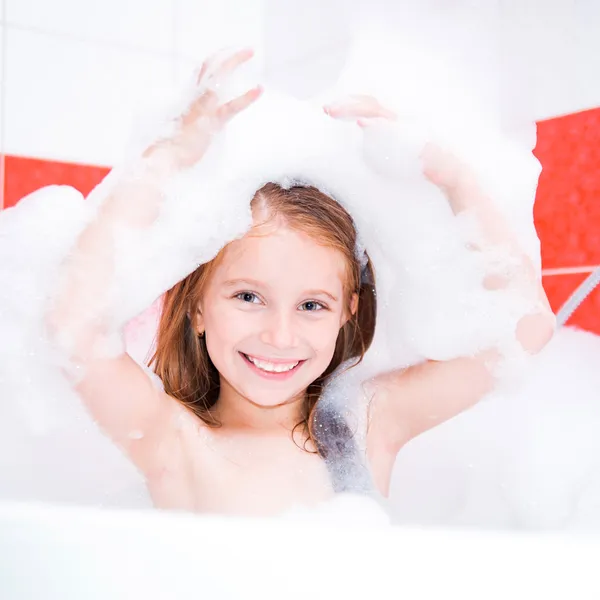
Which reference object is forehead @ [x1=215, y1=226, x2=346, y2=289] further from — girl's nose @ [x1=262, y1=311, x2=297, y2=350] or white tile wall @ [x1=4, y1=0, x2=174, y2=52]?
white tile wall @ [x1=4, y1=0, x2=174, y2=52]

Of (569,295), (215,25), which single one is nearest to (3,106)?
(215,25)

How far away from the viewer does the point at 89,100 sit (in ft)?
5.57

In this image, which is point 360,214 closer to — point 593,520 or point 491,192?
point 491,192

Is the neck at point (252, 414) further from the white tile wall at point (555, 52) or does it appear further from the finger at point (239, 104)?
the white tile wall at point (555, 52)

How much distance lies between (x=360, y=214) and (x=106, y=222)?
364 millimetres

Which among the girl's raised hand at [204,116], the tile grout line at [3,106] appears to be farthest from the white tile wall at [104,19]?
the girl's raised hand at [204,116]

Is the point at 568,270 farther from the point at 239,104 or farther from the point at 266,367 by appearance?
the point at 239,104

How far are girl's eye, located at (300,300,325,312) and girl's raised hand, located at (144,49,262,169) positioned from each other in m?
0.23

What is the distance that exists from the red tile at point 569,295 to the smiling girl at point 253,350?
0.27 m

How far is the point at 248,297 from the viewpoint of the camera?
116cm

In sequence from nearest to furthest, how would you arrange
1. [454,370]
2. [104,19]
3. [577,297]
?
1. [454,370]
2. [577,297]
3. [104,19]

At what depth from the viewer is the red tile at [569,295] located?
1475 millimetres

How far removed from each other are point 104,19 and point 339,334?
32.3 inches

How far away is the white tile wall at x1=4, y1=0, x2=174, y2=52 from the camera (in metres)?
1.65
